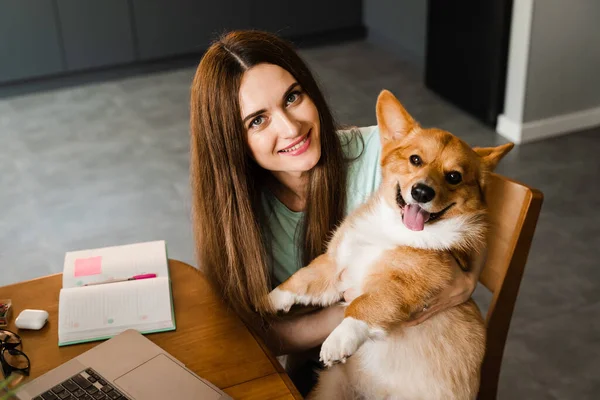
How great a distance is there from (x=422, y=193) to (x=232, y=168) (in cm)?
45

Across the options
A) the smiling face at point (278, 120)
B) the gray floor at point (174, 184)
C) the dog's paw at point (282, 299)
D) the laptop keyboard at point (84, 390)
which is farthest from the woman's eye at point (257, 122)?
the gray floor at point (174, 184)

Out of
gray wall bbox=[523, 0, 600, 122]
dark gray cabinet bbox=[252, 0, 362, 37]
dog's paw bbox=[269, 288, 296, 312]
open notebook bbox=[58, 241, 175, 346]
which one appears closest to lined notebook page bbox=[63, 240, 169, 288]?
open notebook bbox=[58, 241, 175, 346]

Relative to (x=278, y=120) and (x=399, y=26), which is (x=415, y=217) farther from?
(x=399, y=26)

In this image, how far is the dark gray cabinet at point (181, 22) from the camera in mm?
4988

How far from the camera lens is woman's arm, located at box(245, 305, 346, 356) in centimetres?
162

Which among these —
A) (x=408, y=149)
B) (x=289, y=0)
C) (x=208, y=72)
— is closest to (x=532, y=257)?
(x=408, y=149)

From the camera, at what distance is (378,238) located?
153 cm

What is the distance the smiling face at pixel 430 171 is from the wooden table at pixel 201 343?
1.33 feet

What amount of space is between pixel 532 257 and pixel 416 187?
5.89ft

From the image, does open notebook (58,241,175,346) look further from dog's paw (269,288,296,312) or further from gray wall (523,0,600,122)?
gray wall (523,0,600,122)

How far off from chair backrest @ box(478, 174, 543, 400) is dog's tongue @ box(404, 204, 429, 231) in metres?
0.16

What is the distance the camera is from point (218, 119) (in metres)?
1.56

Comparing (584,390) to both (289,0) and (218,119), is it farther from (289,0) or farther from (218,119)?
(289,0)

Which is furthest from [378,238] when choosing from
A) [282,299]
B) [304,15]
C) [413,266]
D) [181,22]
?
[304,15]
